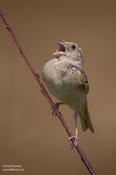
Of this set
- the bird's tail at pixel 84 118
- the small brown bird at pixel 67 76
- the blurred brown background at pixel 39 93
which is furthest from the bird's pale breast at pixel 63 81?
the blurred brown background at pixel 39 93

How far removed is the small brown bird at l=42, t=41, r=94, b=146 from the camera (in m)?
1.33

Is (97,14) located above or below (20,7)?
below

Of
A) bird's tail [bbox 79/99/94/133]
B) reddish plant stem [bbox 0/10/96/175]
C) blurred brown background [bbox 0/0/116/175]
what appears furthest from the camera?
blurred brown background [bbox 0/0/116/175]

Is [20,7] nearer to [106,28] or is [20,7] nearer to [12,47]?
[12,47]

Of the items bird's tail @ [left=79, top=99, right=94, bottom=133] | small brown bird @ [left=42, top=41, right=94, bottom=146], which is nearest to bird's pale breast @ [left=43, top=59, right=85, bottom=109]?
small brown bird @ [left=42, top=41, right=94, bottom=146]

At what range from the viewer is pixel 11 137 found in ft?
7.09

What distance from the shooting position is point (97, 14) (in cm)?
219

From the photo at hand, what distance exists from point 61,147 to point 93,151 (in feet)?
0.43

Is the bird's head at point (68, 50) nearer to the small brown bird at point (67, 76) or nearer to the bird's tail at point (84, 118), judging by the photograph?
the small brown bird at point (67, 76)

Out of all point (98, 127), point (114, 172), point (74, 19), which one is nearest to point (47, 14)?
point (74, 19)

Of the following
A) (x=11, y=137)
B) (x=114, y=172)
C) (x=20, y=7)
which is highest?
(x=20, y=7)

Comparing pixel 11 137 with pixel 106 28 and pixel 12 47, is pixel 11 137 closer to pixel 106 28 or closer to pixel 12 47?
pixel 12 47

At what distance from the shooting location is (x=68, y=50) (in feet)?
4.55

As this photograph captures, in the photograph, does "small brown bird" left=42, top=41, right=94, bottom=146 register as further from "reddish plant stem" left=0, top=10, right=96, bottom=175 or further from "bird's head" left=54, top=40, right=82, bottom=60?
"reddish plant stem" left=0, top=10, right=96, bottom=175
